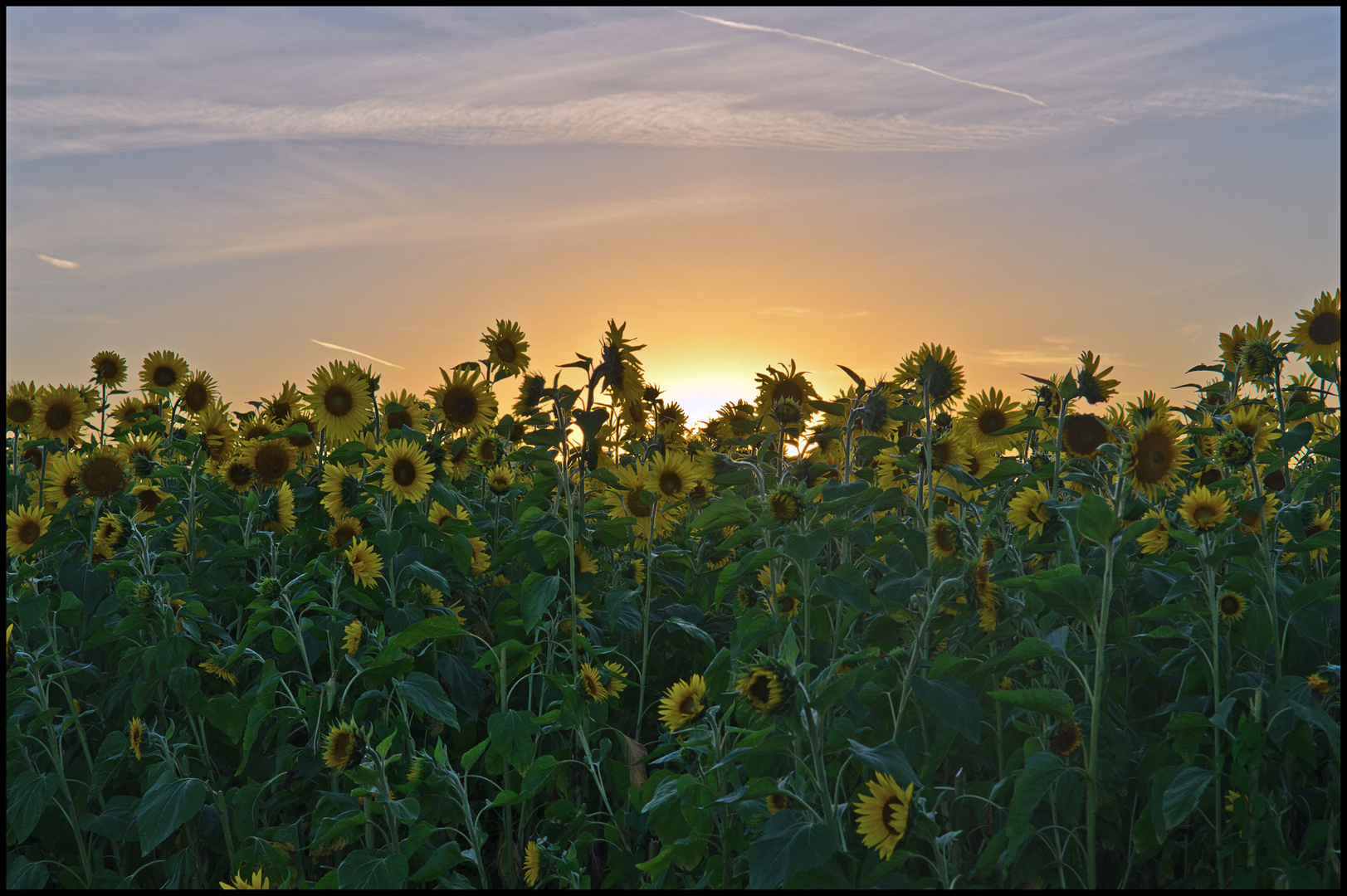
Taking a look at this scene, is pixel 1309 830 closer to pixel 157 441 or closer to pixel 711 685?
pixel 711 685

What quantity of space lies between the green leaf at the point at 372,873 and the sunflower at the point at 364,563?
1069 mm

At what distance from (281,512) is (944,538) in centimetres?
271

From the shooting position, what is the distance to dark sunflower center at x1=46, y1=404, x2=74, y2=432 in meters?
5.54

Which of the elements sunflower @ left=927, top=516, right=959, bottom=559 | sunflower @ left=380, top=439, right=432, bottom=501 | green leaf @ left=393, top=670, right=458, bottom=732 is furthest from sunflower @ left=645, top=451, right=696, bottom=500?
sunflower @ left=927, top=516, right=959, bottom=559

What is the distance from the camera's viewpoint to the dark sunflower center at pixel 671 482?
12.7ft

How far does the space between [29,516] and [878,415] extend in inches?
157

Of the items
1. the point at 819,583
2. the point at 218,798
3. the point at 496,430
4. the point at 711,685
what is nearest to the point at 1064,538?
the point at 819,583

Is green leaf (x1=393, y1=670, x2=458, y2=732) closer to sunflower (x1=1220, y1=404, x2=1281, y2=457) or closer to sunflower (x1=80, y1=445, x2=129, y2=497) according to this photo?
sunflower (x1=80, y1=445, x2=129, y2=497)

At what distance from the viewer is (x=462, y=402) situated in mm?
4277

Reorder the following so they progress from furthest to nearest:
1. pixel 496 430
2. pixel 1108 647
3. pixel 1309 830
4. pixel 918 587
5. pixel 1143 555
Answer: pixel 496 430, pixel 1143 555, pixel 1108 647, pixel 918 587, pixel 1309 830

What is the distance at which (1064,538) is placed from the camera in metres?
3.22

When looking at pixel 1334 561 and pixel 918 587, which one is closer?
pixel 918 587

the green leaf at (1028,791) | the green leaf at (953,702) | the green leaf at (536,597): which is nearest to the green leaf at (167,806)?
the green leaf at (536,597)

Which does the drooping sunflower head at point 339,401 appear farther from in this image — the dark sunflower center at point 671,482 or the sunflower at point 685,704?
the sunflower at point 685,704
